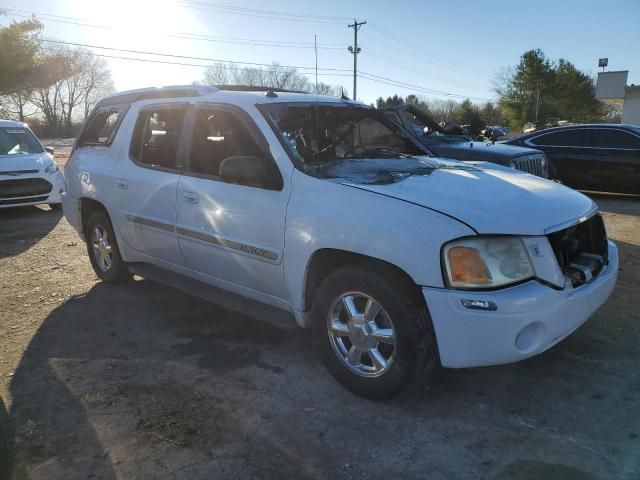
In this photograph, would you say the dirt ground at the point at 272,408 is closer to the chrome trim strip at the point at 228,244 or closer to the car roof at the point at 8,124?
the chrome trim strip at the point at 228,244

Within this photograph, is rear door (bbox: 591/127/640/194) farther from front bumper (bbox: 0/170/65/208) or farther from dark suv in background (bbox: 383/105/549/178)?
front bumper (bbox: 0/170/65/208)

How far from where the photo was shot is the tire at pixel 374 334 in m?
2.89

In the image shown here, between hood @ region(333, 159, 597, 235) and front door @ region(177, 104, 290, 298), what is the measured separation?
0.60 m

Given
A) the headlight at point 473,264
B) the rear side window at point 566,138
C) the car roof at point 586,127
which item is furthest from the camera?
the rear side window at point 566,138

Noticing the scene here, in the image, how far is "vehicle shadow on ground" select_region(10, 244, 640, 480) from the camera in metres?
2.63

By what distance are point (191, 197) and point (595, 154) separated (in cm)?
920

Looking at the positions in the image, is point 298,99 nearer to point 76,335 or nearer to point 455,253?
point 455,253

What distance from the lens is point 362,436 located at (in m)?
2.85

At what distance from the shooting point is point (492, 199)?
10.00 ft

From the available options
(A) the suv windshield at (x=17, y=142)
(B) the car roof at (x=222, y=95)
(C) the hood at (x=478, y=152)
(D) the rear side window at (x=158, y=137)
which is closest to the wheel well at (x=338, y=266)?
(B) the car roof at (x=222, y=95)

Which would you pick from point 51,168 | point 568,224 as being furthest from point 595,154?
point 51,168

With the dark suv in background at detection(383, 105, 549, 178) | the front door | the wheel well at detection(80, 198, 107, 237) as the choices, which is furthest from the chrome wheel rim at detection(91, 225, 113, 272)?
the dark suv in background at detection(383, 105, 549, 178)

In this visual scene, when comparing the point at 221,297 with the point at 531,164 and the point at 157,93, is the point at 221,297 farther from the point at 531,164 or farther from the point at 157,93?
the point at 531,164

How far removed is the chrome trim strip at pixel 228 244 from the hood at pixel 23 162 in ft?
21.6
